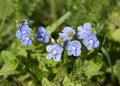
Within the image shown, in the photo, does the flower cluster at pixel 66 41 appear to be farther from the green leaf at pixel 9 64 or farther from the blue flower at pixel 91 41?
the green leaf at pixel 9 64

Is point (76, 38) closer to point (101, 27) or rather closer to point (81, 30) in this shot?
point (81, 30)

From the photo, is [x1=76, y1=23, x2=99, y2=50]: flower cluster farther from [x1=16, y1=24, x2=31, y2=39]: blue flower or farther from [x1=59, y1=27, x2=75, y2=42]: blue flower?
[x1=16, y1=24, x2=31, y2=39]: blue flower

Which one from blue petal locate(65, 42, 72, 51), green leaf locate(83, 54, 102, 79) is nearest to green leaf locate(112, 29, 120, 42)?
green leaf locate(83, 54, 102, 79)

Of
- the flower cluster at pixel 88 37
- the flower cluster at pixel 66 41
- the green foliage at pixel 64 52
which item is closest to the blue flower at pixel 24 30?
the flower cluster at pixel 66 41

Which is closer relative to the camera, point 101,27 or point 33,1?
point 101,27

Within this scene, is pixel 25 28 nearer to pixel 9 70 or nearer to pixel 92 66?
pixel 9 70

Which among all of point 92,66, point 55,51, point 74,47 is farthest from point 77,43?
point 92,66

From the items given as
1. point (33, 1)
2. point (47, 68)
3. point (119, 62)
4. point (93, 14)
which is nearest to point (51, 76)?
point (47, 68)
